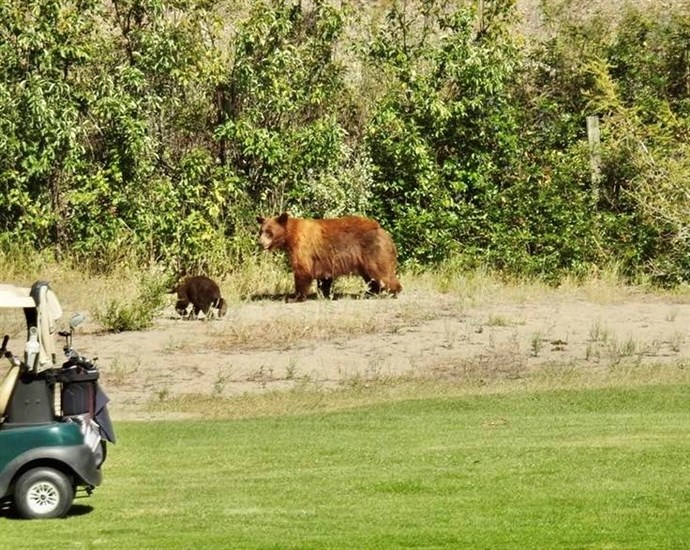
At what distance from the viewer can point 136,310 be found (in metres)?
24.2

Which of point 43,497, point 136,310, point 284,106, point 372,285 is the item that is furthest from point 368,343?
point 43,497

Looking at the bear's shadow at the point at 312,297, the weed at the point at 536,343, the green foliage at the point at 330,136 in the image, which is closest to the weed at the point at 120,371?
the weed at the point at 536,343

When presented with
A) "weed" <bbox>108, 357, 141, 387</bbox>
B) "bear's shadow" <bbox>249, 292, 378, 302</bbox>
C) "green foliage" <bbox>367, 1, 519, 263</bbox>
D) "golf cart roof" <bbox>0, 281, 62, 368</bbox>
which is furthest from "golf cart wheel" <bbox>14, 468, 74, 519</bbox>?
"green foliage" <bbox>367, 1, 519, 263</bbox>

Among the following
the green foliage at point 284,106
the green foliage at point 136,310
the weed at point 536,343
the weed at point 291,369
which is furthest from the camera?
the green foliage at point 284,106

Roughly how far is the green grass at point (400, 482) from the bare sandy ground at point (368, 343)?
3.00 m

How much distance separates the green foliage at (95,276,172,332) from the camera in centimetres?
2414

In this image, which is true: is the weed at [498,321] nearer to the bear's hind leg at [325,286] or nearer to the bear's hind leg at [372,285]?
the bear's hind leg at [372,285]

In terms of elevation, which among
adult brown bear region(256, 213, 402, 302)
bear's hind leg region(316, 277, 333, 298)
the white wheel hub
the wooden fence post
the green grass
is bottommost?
the green grass

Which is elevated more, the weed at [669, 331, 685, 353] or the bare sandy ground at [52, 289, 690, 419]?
the bare sandy ground at [52, 289, 690, 419]

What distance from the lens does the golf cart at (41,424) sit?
479 inches

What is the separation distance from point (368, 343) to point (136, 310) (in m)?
3.42

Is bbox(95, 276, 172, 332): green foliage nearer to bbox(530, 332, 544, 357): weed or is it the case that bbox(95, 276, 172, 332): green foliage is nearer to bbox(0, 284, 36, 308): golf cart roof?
bbox(530, 332, 544, 357): weed

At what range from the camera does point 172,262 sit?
29062 millimetres

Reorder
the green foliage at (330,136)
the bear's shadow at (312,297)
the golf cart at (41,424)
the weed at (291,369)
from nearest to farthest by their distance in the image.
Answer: the golf cart at (41,424), the weed at (291,369), the bear's shadow at (312,297), the green foliage at (330,136)
